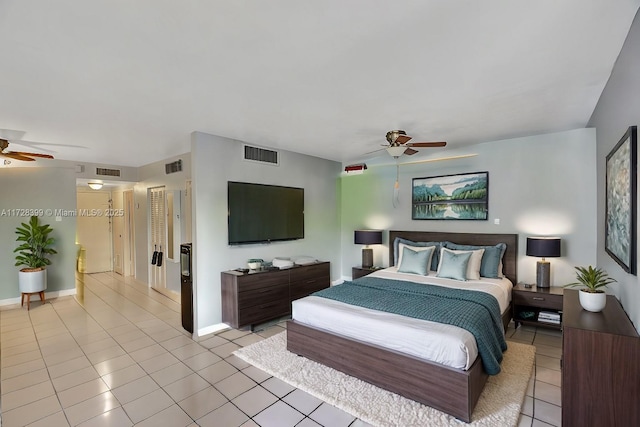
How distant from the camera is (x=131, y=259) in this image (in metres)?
7.28

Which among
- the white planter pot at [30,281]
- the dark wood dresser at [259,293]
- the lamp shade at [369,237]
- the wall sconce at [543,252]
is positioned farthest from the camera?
the lamp shade at [369,237]

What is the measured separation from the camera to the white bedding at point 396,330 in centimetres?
230

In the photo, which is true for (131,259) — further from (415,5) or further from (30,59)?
(415,5)

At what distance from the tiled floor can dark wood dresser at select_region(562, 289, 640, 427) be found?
502 mm

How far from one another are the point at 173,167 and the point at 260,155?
189 cm

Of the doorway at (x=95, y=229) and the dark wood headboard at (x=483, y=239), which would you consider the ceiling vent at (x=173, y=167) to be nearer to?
the doorway at (x=95, y=229)

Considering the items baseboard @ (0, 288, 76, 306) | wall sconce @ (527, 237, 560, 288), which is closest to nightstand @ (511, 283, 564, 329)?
wall sconce @ (527, 237, 560, 288)

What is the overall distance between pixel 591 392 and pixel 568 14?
219 centimetres

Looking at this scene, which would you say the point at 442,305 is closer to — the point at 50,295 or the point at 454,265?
the point at 454,265

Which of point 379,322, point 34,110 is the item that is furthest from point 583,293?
point 34,110

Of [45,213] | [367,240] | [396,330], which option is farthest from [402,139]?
[45,213]

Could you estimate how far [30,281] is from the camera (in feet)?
16.7

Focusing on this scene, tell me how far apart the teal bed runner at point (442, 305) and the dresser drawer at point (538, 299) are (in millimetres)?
851

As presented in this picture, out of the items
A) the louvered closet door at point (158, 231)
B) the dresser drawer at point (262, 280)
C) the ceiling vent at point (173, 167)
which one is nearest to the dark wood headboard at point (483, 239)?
the dresser drawer at point (262, 280)
